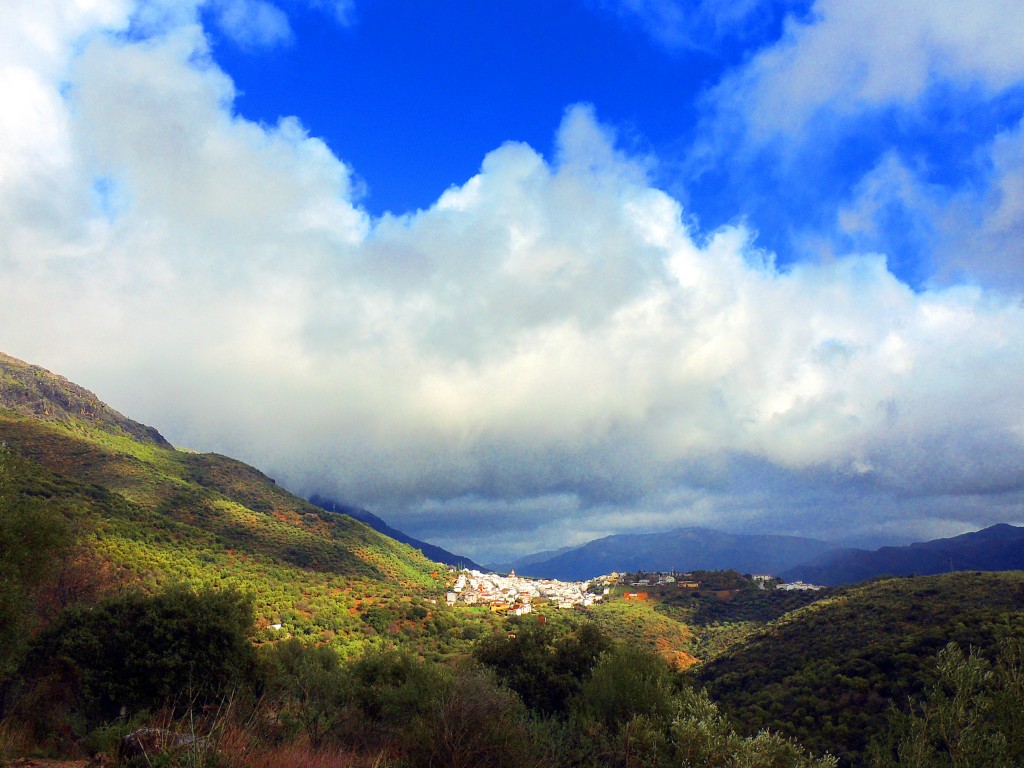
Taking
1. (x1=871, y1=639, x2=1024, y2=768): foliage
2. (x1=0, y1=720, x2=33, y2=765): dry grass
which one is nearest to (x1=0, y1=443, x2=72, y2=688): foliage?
(x1=0, y1=720, x2=33, y2=765): dry grass

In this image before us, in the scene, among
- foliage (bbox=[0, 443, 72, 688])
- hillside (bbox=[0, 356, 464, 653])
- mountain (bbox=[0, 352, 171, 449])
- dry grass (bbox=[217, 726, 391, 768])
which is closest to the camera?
dry grass (bbox=[217, 726, 391, 768])

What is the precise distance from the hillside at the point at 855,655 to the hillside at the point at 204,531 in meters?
35.3

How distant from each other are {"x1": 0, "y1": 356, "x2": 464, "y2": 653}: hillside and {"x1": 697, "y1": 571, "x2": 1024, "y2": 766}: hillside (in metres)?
35.3

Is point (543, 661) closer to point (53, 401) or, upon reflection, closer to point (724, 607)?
point (724, 607)

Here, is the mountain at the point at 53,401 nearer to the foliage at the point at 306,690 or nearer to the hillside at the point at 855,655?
the foliage at the point at 306,690

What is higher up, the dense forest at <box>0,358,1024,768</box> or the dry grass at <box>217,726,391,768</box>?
the dry grass at <box>217,726,391,768</box>

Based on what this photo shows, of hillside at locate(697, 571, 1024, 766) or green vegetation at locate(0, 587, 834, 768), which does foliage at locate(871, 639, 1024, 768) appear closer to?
green vegetation at locate(0, 587, 834, 768)

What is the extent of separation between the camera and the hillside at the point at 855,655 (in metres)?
33.1

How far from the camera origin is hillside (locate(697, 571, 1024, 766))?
33.1m

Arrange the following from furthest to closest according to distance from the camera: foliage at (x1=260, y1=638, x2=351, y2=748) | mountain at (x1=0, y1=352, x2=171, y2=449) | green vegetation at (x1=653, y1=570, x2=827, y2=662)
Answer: mountain at (x1=0, y1=352, x2=171, y2=449)
green vegetation at (x1=653, y1=570, x2=827, y2=662)
foliage at (x1=260, y1=638, x2=351, y2=748)

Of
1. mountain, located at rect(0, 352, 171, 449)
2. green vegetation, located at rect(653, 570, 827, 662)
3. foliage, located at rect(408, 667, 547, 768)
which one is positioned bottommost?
green vegetation, located at rect(653, 570, 827, 662)

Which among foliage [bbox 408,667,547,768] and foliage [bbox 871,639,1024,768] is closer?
foliage [bbox 871,639,1024,768]

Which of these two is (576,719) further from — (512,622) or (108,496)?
(108,496)

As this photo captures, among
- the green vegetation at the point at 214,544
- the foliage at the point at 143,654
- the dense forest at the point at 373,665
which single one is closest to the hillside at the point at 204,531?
the green vegetation at the point at 214,544
